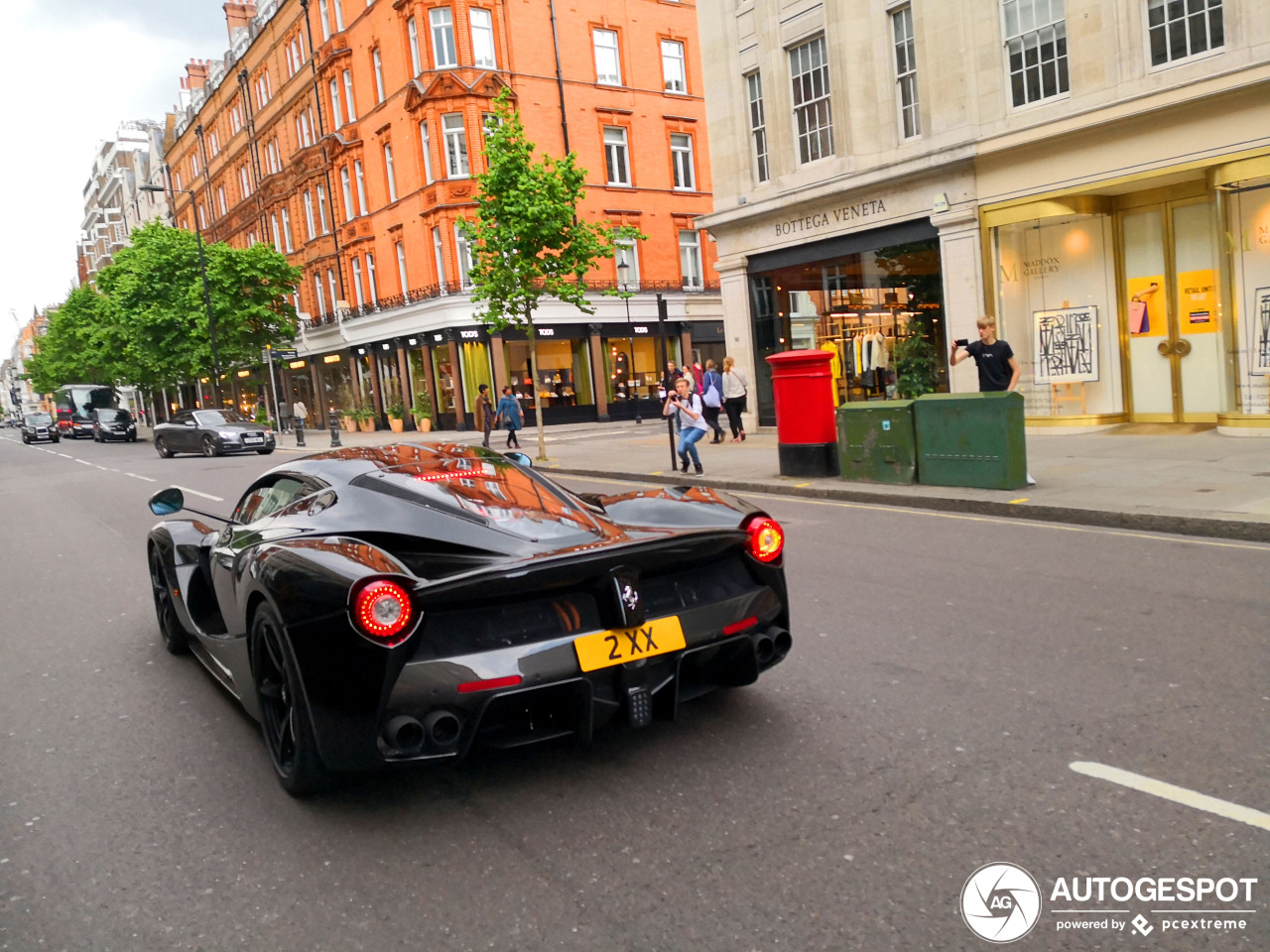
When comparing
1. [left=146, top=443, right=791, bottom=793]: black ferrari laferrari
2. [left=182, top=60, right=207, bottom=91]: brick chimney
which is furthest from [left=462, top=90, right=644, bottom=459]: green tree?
[left=182, top=60, right=207, bottom=91]: brick chimney

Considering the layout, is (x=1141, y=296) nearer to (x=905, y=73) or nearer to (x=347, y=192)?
(x=905, y=73)

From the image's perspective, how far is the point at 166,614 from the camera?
5809 mm

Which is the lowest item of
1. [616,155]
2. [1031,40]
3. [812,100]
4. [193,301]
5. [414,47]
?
[1031,40]

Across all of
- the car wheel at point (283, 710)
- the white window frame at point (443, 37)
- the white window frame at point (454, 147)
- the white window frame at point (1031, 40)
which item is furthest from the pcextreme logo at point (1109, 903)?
the white window frame at point (443, 37)

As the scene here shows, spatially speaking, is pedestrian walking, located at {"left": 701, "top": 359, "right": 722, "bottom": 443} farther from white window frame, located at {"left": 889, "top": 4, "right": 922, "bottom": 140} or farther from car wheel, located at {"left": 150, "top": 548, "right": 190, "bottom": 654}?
car wheel, located at {"left": 150, "top": 548, "right": 190, "bottom": 654}

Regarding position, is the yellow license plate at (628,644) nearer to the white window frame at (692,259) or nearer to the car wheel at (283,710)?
the car wheel at (283,710)

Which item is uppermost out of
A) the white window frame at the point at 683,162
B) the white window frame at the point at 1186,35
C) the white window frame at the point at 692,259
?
the white window frame at the point at 683,162

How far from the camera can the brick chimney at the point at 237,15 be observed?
5331 cm

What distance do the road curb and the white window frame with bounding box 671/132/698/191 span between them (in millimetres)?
27848

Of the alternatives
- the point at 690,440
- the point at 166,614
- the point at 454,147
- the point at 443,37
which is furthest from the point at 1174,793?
the point at 443,37

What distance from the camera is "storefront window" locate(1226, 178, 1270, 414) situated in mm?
12422

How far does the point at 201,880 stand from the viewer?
3055 mm

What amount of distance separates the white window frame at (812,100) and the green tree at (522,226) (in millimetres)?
4377

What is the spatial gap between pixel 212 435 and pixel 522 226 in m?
14.0
